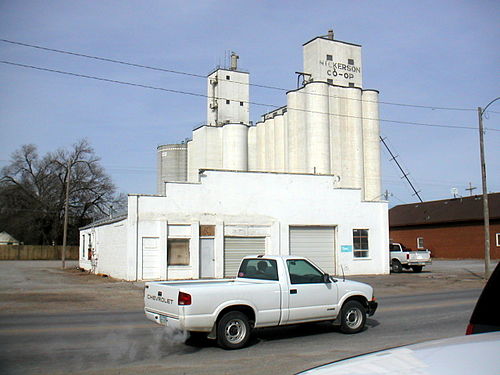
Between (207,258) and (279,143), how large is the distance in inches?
1279

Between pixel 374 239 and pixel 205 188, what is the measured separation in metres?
11.8

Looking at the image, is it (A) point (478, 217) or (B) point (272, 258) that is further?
(A) point (478, 217)

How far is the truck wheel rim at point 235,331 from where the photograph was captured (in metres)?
9.80

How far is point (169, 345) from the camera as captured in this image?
33.4ft

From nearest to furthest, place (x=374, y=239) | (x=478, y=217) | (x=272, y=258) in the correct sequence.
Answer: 1. (x=272, y=258)
2. (x=374, y=239)
3. (x=478, y=217)

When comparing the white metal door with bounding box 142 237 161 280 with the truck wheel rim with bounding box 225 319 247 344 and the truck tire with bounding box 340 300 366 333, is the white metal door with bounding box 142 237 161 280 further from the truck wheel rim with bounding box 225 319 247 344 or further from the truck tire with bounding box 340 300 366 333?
the truck wheel rim with bounding box 225 319 247 344

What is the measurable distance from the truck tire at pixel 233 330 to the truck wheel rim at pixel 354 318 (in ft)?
8.32

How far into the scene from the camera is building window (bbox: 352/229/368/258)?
33.5 meters

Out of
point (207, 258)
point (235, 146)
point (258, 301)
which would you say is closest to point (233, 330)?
point (258, 301)

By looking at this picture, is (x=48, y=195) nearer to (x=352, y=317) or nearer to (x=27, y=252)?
(x=27, y=252)

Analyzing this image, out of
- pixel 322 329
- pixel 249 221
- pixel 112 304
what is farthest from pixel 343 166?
pixel 322 329

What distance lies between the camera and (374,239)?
3403cm

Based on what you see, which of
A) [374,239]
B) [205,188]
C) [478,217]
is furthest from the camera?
[478,217]

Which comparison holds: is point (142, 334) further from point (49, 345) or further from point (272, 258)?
point (272, 258)
